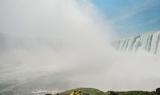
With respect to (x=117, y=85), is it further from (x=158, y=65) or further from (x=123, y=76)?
(x=158, y=65)

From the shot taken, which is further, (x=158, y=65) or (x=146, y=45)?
(x=146, y=45)

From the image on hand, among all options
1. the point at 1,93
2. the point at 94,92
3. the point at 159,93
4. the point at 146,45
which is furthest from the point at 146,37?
the point at 1,93

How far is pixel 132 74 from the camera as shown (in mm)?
42656

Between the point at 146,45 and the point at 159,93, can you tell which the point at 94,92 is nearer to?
the point at 159,93

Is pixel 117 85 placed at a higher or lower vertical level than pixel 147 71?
lower

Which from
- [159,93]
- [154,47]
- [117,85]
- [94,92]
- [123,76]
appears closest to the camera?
[159,93]

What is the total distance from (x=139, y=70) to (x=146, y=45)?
9053 mm

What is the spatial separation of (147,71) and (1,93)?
32.6 meters

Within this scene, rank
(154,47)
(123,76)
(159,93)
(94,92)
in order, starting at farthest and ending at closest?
(154,47), (123,76), (94,92), (159,93)

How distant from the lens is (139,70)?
44406mm

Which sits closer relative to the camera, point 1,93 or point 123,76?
point 1,93

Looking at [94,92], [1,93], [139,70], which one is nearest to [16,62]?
[1,93]

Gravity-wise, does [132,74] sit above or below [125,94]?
above

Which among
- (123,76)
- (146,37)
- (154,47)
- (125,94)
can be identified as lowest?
(125,94)
